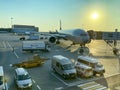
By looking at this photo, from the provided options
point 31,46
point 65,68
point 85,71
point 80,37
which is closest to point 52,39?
point 80,37

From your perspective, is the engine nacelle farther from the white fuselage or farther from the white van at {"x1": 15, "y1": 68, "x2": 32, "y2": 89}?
the white van at {"x1": 15, "y1": 68, "x2": 32, "y2": 89}

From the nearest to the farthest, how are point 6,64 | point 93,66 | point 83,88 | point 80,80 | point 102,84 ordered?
1. point 83,88
2. point 102,84
3. point 80,80
4. point 93,66
5. point 6,64

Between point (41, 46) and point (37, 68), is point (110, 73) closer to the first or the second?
point (37, 68)

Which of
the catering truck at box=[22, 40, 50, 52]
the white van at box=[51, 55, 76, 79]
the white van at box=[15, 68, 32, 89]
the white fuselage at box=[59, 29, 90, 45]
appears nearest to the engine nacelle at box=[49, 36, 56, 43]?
the white fuselage at box=[59, 29, 90, 45]

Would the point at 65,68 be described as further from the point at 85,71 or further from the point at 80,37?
the point at 80,37

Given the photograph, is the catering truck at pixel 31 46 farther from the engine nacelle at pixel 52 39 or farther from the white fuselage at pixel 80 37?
the engine nacelle at pixel 52 39

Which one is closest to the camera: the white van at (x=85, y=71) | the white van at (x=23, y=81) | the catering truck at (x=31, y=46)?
the white van at (x=23, y=81)

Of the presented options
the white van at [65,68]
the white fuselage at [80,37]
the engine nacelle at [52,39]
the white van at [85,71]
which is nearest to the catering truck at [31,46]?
the white fuselage at [80,37]

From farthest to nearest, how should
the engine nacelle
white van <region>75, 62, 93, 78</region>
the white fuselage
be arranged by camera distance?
the engine nacelle → the white fuselage → white van <region>75, 62, 93, 78</region>

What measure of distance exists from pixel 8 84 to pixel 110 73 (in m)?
19.1

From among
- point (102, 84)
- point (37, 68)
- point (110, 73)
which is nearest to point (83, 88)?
point (102, 84)

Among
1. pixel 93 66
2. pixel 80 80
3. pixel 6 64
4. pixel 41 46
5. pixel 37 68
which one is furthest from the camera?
pixel 41 46

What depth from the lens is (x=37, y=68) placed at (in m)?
39.8

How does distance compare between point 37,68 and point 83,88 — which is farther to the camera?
point 37,68
